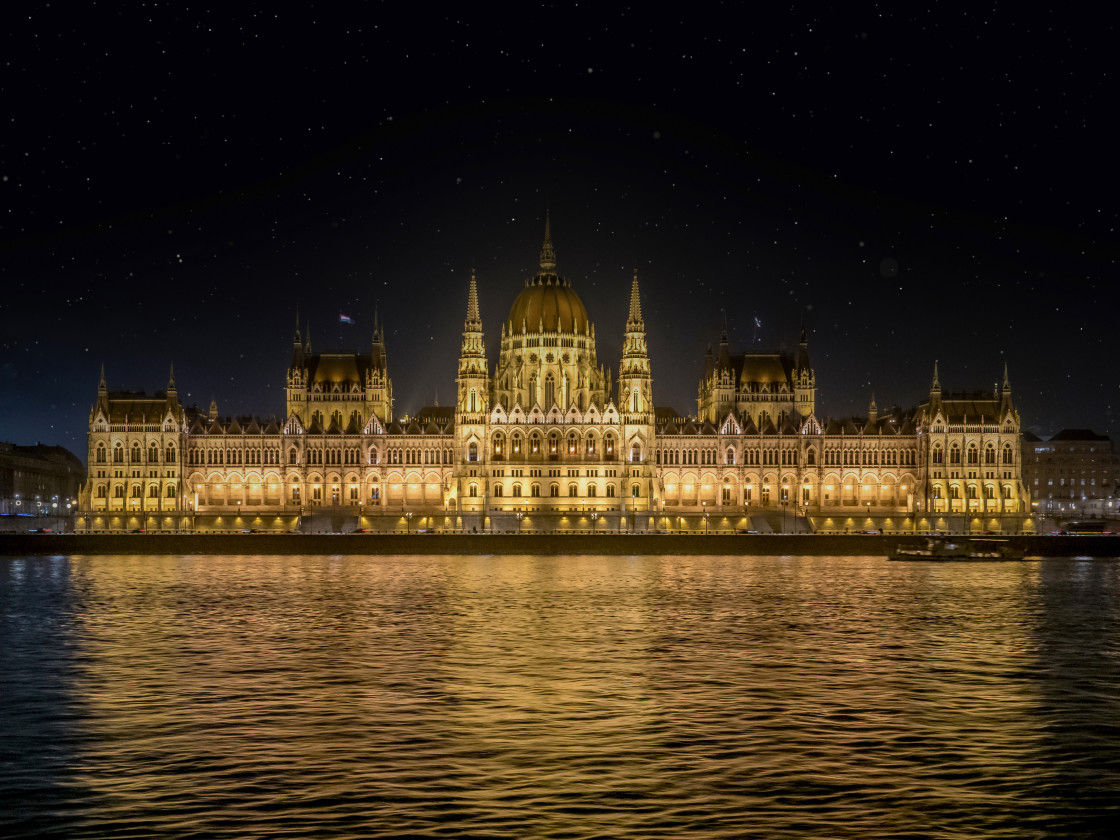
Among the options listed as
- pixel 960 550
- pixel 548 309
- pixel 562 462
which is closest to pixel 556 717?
pixel 960 550

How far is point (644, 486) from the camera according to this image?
136250 millimetres

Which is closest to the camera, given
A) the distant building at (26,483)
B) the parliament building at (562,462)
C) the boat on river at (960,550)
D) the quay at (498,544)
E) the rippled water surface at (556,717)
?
the rippled water surface at (556,717)

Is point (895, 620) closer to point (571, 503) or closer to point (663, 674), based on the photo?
point (663, 674)

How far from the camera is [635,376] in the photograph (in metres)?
140

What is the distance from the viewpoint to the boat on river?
104938 mm

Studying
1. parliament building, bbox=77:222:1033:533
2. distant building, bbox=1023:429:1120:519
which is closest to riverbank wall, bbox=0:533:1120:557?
A: parliament building, bbox=77:222:1033:533

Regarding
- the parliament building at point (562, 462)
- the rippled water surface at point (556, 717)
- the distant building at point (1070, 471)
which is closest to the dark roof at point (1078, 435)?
the distant building at point (1070, 471)

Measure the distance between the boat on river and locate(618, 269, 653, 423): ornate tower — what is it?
3607cm

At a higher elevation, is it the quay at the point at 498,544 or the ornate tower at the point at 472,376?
the ornate tower at the point at 472,376

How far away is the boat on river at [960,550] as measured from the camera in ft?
344

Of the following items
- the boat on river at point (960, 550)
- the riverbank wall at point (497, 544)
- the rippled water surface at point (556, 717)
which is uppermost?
the riverbank wall at point (497, 544)

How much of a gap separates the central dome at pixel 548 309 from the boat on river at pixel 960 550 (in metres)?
54.1

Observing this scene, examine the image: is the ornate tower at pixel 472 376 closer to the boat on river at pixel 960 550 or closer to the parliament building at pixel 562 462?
the parliament building at pixel 562 462

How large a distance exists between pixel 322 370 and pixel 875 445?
63.7 meters
